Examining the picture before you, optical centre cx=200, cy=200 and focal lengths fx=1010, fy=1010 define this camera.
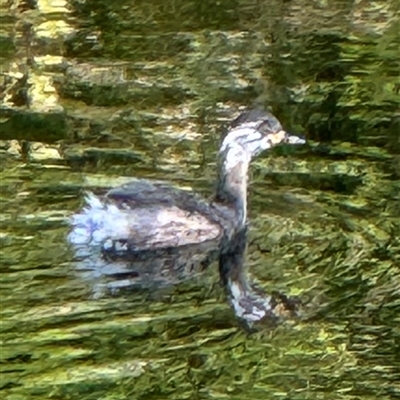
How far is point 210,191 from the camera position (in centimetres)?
101

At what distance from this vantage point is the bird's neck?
1.01 metres

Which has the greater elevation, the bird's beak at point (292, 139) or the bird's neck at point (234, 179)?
the bird's beak at point (292, 139)

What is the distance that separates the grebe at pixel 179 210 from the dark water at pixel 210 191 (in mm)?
14

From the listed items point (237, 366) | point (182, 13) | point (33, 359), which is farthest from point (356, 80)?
point (33, 359)

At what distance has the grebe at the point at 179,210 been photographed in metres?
0.99

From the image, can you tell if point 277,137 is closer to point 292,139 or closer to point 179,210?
point 292,139

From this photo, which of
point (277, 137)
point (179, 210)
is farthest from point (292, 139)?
point (179, 210)

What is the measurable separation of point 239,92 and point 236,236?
146 mm

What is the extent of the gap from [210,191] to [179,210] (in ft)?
0.13

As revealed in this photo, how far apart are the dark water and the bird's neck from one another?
14 millimetres

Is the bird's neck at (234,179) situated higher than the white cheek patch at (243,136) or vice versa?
the white cheek patch at (243,136)

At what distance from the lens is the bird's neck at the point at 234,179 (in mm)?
1006

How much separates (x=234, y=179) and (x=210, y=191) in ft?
0.09

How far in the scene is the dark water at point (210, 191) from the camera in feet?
3.22
